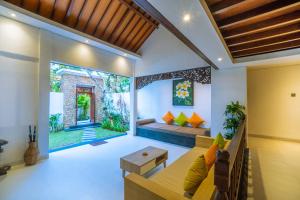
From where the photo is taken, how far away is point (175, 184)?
183 centimetres

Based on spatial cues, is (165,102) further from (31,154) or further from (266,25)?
(31,154)

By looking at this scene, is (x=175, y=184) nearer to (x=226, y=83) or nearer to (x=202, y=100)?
(x=226, y=83)

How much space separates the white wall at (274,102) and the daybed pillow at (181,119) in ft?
8.40

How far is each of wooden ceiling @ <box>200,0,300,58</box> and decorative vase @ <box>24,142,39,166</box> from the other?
13.6 feet

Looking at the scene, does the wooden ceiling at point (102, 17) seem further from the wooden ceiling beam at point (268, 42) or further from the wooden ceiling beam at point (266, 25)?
the wooden ceiling beam at point (268, 42)

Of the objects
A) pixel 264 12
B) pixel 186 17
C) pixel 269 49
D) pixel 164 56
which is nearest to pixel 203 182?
pixel 186 17

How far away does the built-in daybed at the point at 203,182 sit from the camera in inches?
30.1

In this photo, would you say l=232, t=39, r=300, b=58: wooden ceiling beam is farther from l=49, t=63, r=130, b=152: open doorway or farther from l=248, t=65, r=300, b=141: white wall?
l=49, t=63, r=130, b=152: open doorway

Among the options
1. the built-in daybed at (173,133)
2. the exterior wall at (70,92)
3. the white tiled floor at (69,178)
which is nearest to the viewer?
the white tiled floor at (69,178)

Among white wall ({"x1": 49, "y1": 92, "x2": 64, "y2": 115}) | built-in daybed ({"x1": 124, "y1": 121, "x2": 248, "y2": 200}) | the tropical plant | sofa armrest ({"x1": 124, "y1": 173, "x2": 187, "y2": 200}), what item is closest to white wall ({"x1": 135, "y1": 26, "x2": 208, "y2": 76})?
the tropical plant

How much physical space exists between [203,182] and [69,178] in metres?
2.39

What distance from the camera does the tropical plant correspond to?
12.6ft

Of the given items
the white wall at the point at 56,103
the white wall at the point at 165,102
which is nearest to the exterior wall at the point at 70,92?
the white wall at the point at 56,103

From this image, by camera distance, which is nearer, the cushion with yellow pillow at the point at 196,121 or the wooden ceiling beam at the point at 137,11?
the wooden ceiling beam at the point at 137,11
